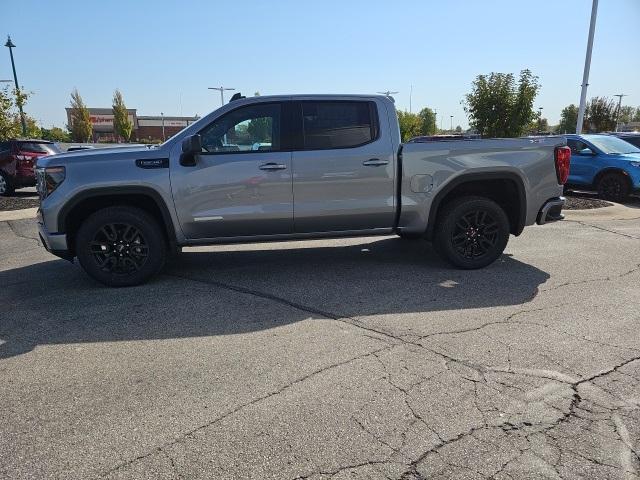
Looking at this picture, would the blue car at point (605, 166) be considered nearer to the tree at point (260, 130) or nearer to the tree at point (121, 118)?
the tree at point (260, 130)

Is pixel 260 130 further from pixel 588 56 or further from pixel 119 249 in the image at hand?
pixel 588 56

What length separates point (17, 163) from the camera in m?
13.6

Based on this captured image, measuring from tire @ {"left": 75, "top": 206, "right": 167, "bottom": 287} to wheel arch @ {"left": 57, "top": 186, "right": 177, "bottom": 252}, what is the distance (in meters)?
0.11

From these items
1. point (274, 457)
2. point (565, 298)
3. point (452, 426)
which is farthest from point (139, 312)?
point (565, 298)

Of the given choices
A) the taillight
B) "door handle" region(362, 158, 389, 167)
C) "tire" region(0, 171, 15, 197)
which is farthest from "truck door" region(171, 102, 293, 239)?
"tire" region(0, 171, 15, 197)

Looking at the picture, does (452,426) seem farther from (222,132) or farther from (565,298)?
(222,132)

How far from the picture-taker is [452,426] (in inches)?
106

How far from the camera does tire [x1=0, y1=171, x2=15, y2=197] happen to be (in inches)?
542

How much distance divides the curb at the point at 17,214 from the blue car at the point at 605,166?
43.3 ft

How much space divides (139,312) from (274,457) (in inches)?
103

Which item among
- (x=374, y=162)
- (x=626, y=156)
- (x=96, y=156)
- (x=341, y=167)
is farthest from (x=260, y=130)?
(x=626, y=156)

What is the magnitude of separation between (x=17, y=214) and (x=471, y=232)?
393 inches

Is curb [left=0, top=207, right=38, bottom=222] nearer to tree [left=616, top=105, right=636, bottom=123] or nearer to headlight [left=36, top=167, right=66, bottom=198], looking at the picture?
headlight [left=36, top=167, right=66, bottom=198]

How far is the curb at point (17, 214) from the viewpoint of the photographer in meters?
10.3
